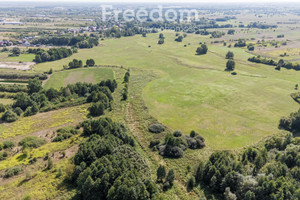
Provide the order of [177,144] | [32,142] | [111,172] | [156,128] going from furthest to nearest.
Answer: [156,128] → [32,142] → [177,144] → [111,172]

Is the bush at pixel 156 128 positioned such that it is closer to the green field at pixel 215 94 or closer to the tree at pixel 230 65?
the green field at pixel 215 94

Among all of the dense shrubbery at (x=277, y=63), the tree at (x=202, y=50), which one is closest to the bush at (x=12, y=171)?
the dense shrubbery at (x=277, y=63)

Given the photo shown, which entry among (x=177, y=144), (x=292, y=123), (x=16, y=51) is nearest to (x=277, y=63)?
(x=292, y=123)

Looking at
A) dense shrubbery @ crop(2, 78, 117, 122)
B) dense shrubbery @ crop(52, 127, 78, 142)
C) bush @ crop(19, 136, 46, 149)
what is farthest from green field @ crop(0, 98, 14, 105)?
dense shrubbery @ crop(52, 127, 78, 142)

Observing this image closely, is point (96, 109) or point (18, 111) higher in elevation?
point (96, 109)

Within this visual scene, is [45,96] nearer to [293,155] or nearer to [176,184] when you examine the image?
[176,184]

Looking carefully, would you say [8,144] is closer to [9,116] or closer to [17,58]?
[9,116]
